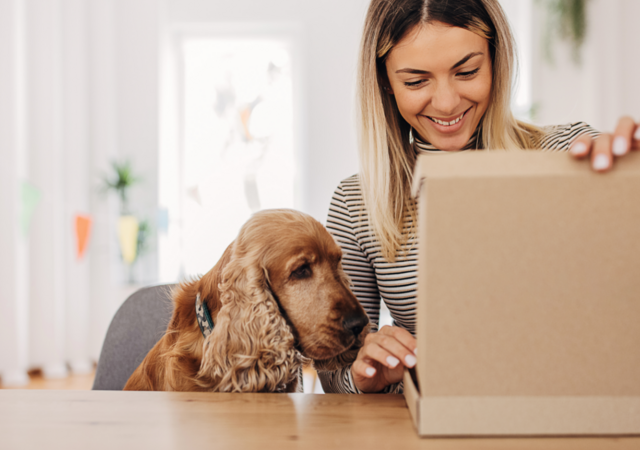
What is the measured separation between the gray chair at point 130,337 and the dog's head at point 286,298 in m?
0.48

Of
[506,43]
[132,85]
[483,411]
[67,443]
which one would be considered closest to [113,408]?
[67,443]

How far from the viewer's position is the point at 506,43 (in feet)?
3.92

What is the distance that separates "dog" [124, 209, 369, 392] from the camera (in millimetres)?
1005

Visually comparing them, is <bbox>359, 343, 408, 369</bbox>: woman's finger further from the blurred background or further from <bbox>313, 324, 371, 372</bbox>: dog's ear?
the blurred background

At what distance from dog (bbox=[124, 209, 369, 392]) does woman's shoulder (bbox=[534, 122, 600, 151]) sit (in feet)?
2.18

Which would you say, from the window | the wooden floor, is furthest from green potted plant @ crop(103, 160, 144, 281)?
the wooden floor

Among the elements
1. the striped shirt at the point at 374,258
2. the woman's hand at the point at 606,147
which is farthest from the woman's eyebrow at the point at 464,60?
the woman's hand at the point at 606,147

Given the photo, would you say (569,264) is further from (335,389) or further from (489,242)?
(335,389)

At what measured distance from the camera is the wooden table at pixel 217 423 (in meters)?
0.55

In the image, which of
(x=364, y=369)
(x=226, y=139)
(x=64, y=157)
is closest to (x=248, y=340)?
(x=364, y=369)

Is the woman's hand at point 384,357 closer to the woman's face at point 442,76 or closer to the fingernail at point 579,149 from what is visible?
the fingernail at point 579,149

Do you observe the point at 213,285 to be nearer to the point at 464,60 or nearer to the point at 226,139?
the point at 464,60

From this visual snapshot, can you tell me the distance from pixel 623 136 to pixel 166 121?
15.6 ft

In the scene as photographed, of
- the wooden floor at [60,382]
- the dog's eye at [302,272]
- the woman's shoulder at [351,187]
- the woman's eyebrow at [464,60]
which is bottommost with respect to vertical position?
the wooden floor at [60,382]
